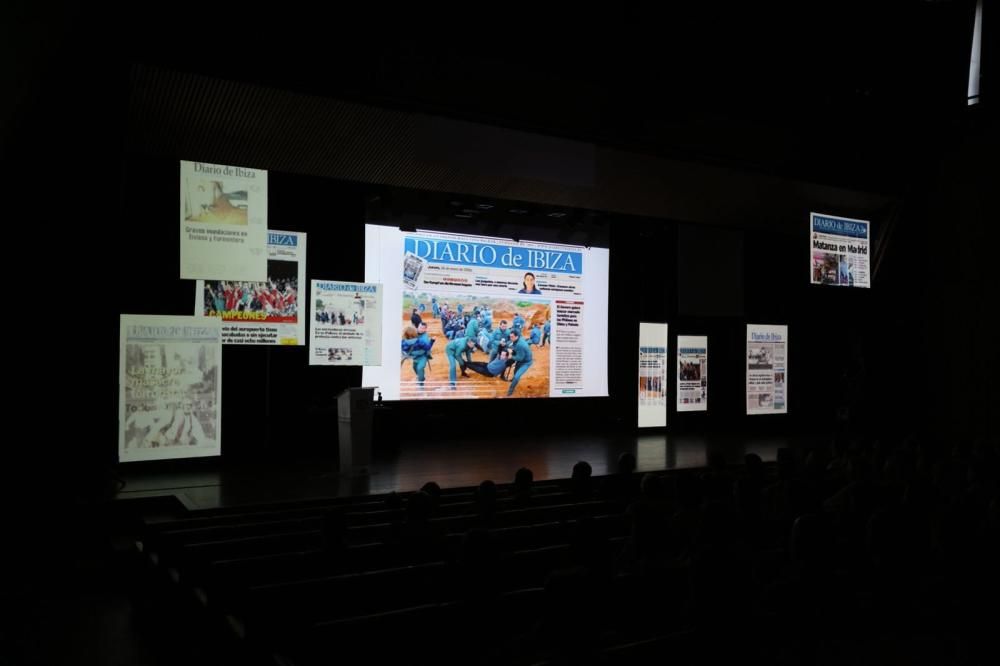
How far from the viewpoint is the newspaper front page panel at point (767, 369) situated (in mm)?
10922

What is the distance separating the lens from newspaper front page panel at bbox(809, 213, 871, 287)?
29.2 ft

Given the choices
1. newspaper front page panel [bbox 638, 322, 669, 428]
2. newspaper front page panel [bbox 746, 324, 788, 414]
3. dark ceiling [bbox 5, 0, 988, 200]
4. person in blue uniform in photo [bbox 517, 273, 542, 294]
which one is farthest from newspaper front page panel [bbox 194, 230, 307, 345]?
newspaper front page panel [bbox 746, 324, 788, 414]

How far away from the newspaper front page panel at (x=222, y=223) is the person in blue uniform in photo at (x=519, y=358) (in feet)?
12.3

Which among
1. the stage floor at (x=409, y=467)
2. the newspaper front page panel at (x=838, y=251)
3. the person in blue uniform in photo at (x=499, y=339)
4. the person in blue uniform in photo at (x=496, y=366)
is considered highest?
the newspaper front page panel at (x=838, y=251)

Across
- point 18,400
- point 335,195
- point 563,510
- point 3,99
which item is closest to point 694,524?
point 563,510

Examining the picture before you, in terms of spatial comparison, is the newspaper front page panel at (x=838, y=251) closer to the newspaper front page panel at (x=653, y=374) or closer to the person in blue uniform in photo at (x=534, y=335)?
the newspaper front page panel at (x=653, y=374)

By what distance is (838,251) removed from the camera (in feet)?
29.7

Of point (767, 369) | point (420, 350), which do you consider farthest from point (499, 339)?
point (767, 369)

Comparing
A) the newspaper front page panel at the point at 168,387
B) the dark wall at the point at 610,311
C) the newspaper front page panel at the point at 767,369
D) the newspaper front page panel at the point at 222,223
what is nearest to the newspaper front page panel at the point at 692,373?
the dark wall at the point at 610,311

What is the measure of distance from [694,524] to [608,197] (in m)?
6.36

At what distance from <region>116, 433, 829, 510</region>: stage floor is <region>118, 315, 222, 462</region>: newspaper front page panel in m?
0.18

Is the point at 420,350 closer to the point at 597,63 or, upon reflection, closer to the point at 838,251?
the point at 597,63

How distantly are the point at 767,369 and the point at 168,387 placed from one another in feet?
29.9

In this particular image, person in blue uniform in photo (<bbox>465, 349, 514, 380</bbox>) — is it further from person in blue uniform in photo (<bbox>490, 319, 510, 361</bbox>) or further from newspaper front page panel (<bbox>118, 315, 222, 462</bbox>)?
newspaper front page panel (<bbox>118, 315, 222, 462</bbox>)
